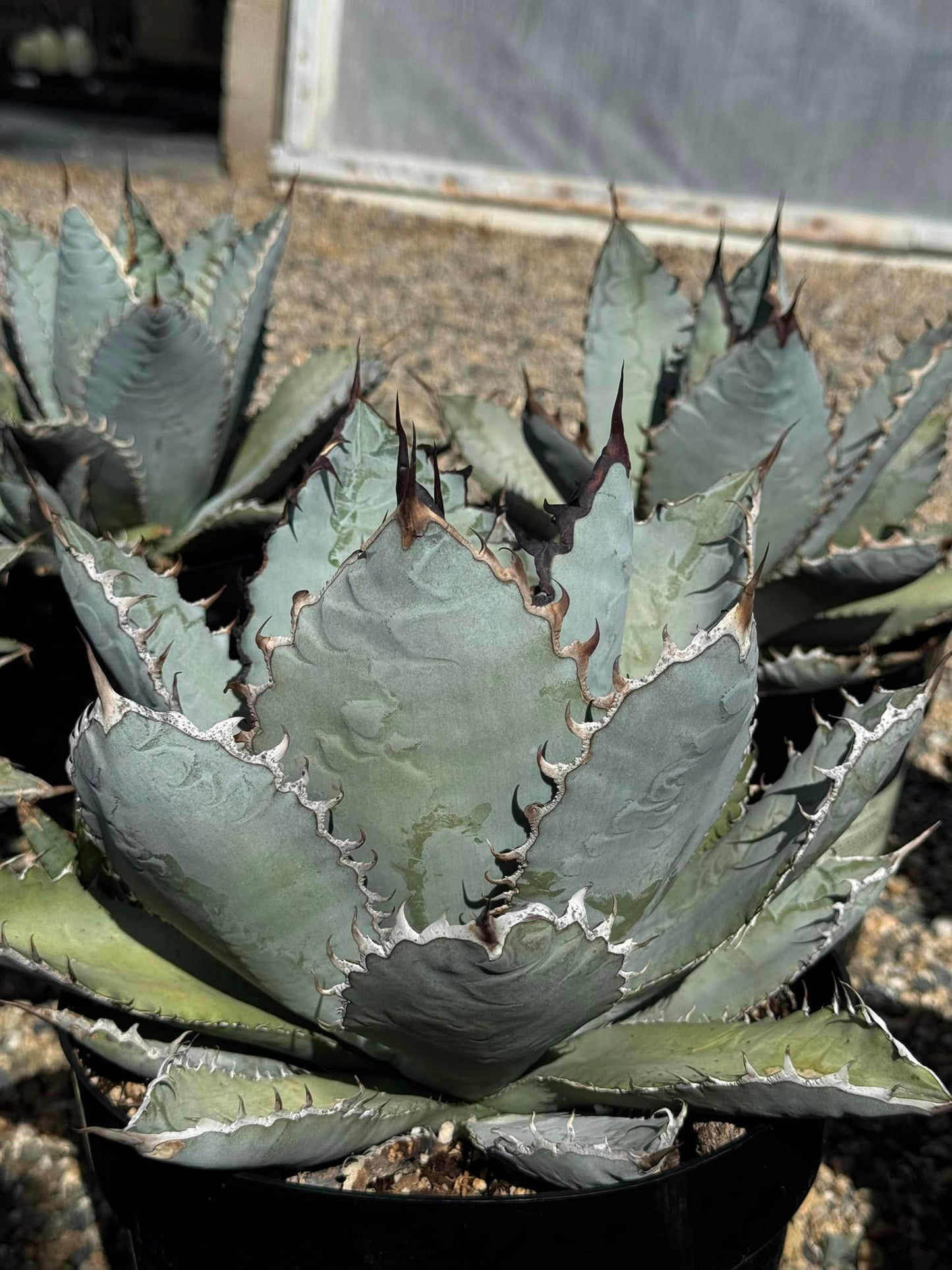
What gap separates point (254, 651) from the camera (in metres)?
1.01

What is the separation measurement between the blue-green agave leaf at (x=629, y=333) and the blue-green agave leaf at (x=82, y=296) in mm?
648

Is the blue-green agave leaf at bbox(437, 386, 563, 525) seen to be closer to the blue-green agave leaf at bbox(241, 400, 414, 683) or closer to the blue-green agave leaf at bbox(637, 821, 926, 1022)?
the blue-green agave leaf at bbox(241, 400, 414, 683)

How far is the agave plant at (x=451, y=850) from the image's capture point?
804mm

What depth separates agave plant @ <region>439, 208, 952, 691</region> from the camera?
1.48m

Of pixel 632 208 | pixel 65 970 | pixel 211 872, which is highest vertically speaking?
pixel 211 872

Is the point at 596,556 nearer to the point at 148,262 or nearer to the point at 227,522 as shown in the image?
the point at 227,522

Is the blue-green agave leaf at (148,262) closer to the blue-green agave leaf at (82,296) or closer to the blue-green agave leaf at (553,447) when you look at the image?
the blue-green agave leaf at (82,296)

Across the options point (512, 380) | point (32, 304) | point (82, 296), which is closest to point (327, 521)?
point (82, 296)

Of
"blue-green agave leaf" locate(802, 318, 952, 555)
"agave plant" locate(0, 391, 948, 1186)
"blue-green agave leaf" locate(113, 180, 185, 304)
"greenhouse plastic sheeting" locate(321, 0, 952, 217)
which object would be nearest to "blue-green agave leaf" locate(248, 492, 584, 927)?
"agave plant" locate(0, 391, 948, 1186)

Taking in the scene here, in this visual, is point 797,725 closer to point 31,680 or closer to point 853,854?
point 853,854

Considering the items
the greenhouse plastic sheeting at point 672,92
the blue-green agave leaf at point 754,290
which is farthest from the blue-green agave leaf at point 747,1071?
the greenhouse plastic sheeting at point 672,92

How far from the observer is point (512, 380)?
11.9 feet

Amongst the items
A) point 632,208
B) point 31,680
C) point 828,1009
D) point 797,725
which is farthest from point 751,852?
point 632,208

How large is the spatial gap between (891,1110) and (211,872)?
483mm
